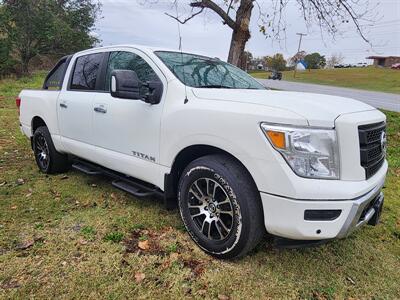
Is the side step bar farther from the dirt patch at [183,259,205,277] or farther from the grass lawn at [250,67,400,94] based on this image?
the grass lawn at [250,67,400,94]

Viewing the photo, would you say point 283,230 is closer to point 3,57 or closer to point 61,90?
point 61,90

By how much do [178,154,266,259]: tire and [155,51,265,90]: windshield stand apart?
2.99 feet

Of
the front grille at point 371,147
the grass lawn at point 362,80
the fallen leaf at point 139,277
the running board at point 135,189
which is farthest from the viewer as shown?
the grass lawn at point 362,80

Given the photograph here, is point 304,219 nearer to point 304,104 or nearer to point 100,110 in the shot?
point 304,104

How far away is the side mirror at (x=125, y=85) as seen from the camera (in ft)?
10.7

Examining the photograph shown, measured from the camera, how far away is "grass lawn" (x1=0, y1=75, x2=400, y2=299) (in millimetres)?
2686

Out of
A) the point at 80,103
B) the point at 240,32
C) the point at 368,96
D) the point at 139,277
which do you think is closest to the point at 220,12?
the point at 240,32

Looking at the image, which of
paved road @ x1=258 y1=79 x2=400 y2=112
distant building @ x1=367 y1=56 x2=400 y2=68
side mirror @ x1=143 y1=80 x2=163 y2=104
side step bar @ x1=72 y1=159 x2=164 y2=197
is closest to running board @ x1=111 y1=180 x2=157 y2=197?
side step bar @ x1=72 y1=159 x2=164 y2=197

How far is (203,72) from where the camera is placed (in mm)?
3773

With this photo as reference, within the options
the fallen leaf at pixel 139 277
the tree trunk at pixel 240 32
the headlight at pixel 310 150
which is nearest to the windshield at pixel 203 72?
the headlight at pixel 310 150

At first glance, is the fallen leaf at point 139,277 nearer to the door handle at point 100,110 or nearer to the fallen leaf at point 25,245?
the fallen leaf at point 25,245

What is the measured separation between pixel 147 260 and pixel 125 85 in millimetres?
1568

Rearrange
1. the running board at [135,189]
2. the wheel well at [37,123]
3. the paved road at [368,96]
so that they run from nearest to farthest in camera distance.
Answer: the running board at [135,189] → the wheel well at [37,123] → the paved road at [368,96]

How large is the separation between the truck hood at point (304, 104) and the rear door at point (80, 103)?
1.63 meters
